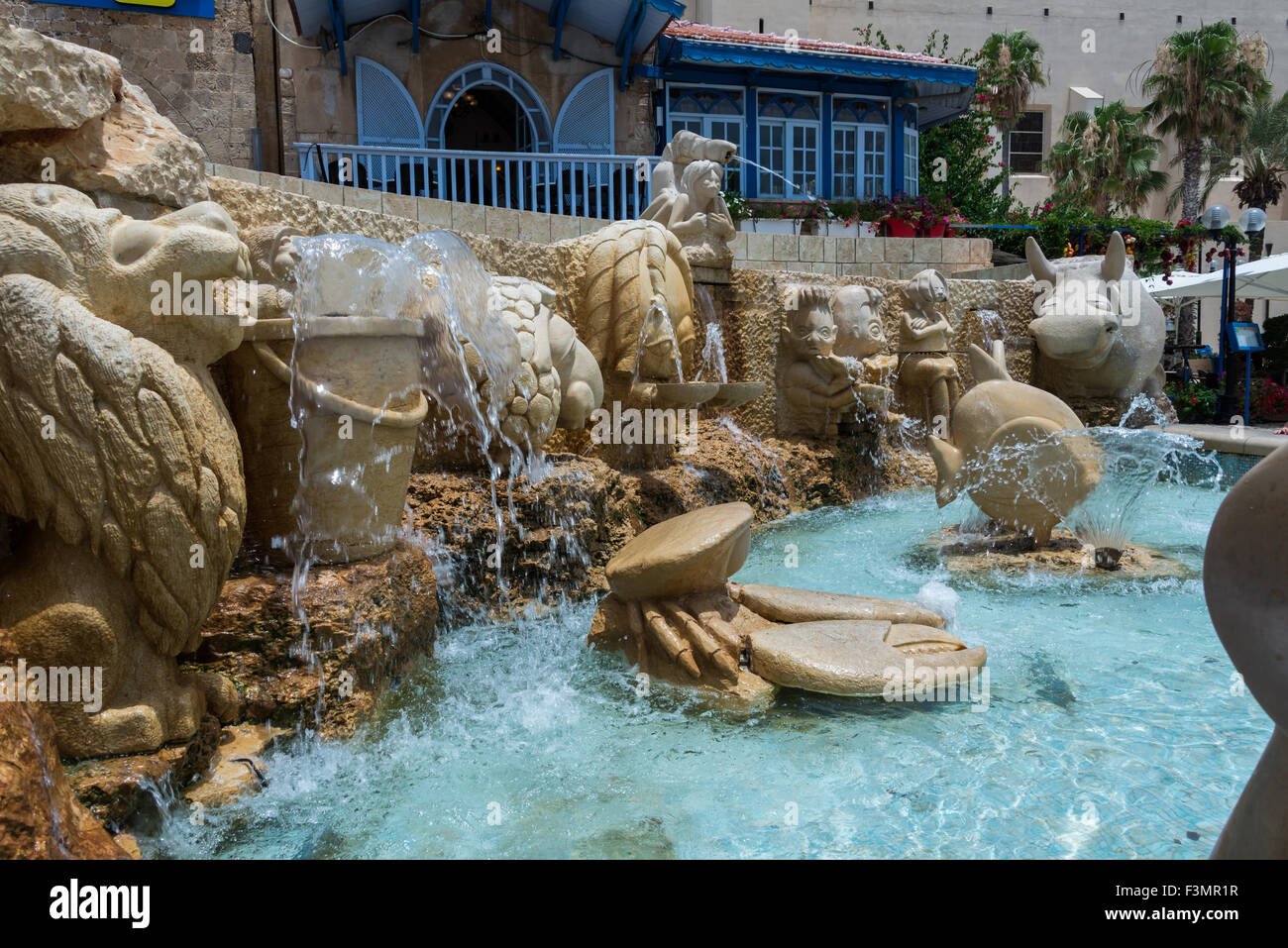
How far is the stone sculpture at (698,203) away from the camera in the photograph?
286 inches

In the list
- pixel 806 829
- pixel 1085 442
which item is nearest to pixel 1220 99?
pixel 1085 442

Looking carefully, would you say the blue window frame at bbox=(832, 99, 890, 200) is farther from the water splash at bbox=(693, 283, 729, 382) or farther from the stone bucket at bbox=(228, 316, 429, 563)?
the stone bucket at bbox=(228, 316, 429, 563)

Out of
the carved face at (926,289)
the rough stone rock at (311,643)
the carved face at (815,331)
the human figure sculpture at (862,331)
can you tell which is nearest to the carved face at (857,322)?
the human figure sculpture at (862,331)

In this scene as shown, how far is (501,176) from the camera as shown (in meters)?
15.7

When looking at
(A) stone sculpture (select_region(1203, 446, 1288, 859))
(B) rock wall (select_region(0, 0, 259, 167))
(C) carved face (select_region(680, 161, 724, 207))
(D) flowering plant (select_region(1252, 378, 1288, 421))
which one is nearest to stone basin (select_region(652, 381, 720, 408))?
(C) carved face (select_region(680, 161, 724, 207))

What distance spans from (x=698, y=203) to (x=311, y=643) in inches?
203

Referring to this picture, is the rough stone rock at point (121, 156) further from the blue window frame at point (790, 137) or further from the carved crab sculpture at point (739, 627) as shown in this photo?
the blue window frame at point (790, 137)

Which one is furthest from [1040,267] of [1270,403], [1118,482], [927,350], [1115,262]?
[1270,403]

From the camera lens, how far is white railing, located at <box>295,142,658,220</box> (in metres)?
11.4

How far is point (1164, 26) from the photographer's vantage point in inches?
1093

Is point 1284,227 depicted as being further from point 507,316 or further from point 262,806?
point 262,806

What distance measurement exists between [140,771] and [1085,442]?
16.9 feet

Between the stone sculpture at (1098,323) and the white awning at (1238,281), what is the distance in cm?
397

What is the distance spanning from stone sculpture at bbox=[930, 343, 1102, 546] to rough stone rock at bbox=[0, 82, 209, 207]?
4.39m
